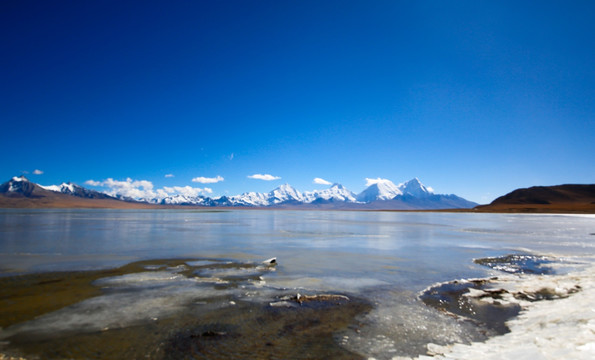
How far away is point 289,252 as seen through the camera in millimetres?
23062

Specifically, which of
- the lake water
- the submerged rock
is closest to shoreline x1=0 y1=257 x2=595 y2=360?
the lake water

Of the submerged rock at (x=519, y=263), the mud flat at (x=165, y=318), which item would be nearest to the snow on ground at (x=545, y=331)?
the mud flat at (x=165, y=318)

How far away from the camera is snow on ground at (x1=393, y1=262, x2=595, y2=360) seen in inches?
265

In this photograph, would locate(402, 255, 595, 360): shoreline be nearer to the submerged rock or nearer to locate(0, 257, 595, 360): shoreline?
locate(0, 257, 595, 360): shoreline

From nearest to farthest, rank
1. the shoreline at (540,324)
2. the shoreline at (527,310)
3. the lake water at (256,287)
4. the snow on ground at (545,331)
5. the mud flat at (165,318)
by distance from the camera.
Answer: the snow on ground at (545,331) → the shoreline at (540,324) → the shoreline at (527,310) → the mud flat at (165,318) → the lake water at (256,287)

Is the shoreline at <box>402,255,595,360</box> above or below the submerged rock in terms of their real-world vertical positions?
above

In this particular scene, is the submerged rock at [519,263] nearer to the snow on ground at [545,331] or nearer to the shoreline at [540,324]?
the shoreline at [540,324]

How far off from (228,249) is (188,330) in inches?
631

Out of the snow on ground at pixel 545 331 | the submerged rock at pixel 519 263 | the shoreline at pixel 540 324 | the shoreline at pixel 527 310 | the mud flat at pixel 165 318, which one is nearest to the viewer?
the snow on ground at pixel 545 331

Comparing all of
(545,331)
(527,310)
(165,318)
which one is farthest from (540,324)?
(165,318)

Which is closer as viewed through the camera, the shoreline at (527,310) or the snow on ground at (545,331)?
the snow on ground at (545,331)

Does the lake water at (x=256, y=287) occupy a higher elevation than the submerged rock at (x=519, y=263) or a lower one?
higher

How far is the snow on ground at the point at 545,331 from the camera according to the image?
6.73m

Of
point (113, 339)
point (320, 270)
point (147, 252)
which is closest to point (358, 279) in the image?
point (320, 270)
